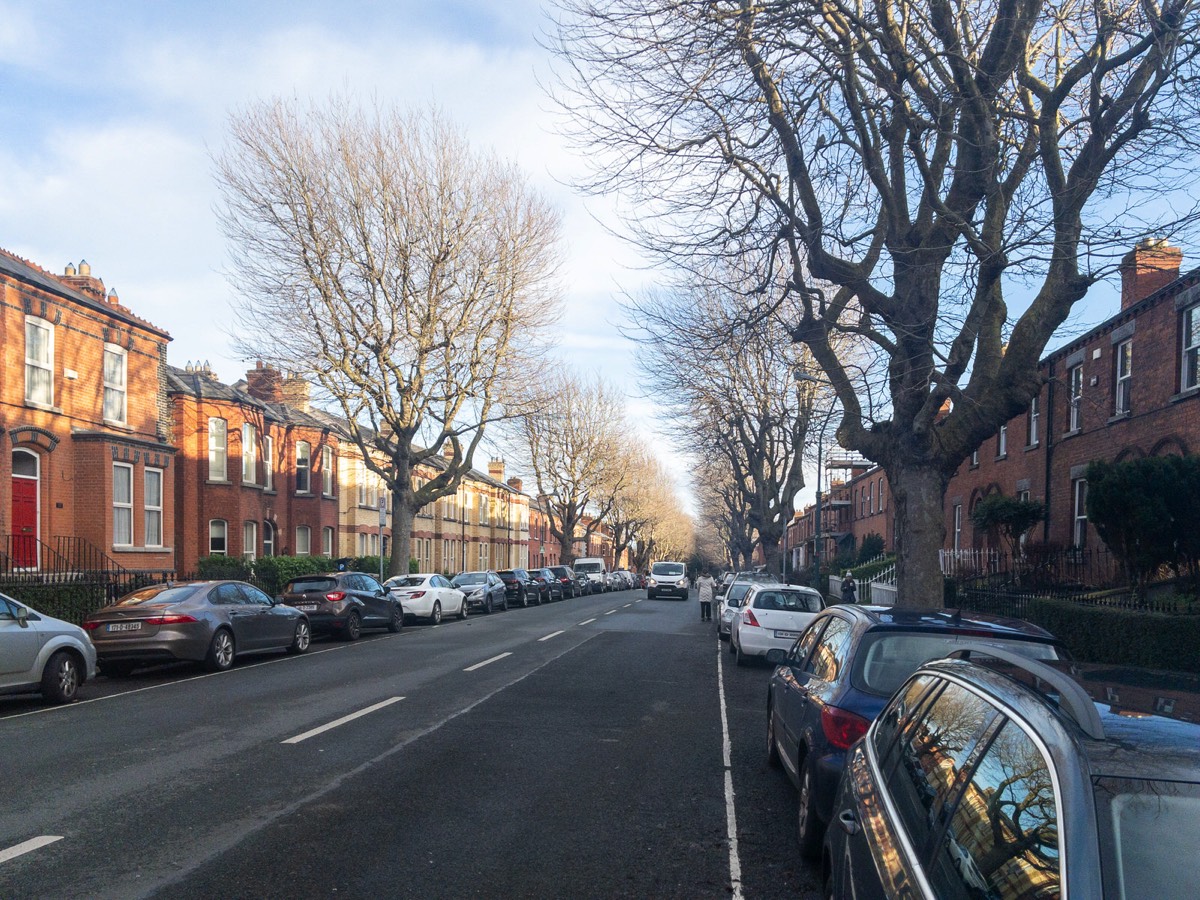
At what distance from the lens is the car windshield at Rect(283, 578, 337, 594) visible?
20609mm

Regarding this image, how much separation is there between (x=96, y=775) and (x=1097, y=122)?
Result: 1176 centimetres

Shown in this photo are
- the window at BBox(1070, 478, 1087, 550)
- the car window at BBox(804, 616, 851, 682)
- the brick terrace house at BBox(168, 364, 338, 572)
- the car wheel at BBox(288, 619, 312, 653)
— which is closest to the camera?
the car window at BBox(804, 616, 851, 682)

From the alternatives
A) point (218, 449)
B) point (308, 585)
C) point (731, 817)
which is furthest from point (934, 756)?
point (218, 449)

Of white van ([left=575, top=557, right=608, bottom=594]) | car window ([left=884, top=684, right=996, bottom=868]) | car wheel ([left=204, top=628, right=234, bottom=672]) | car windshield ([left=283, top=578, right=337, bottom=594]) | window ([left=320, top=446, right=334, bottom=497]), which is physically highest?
window ([left=320, top=446, right=334, bottom=497])

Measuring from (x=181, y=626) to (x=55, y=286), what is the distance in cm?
1216

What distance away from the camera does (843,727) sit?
543cm

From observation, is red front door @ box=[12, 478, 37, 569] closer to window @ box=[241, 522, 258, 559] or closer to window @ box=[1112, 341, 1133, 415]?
window @ box=[241, 522, 258, 559]

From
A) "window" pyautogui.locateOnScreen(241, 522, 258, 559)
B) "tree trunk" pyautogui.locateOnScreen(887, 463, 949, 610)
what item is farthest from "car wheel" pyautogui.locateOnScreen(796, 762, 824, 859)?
"window" pyautogui.locateOnScreen(241, 522, 258, 559)

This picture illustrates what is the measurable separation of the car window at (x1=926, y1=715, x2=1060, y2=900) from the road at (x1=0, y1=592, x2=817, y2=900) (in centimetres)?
286

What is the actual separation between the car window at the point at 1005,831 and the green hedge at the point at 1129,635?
9.48 m

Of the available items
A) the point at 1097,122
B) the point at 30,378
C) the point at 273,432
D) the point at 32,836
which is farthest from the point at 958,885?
the point at 273,432

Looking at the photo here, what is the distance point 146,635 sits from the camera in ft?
44.5

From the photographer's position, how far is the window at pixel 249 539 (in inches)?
1268

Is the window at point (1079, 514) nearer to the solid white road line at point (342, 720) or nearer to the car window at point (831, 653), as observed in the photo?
the solid white road line at point (342, 720)
